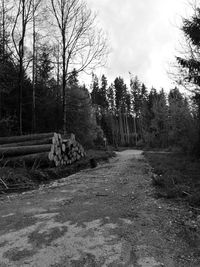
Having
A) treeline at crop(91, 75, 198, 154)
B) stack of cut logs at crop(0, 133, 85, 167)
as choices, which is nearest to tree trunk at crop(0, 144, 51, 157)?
stack of cut logs at crop(0, 133, 85, 167)

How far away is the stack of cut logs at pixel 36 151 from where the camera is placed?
1198 centimetres

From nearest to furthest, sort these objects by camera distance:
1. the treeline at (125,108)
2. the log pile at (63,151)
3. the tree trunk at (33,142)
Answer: the log pile at (63,151), the tree trunk at (33,142), the treeline at (125,108)

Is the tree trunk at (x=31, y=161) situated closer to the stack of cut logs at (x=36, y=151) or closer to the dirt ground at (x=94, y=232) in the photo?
the stack of cut logs at (x=36, y=151)

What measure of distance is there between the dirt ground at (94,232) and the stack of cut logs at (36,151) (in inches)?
179

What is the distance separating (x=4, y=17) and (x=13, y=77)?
4689mm

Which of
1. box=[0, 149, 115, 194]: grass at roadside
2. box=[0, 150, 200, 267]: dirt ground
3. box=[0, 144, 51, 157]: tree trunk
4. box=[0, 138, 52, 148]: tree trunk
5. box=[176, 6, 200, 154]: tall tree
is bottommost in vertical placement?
box=[0, 150, 200, 267]: dirt ground

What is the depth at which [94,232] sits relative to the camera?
459 cm

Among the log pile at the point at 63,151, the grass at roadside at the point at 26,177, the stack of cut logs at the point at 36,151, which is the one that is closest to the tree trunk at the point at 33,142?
the stack of cut logs at the point at 36,151

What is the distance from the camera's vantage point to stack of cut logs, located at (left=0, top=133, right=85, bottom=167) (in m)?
12.0

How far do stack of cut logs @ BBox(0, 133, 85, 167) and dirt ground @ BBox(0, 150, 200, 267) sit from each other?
4542mm

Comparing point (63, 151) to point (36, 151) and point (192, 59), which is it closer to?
point (36, 151)

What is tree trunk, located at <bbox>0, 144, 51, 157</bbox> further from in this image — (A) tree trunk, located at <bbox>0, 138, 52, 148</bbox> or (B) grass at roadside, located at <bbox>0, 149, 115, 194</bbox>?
(B) grass at roadside, located at <bbox>0, 149, 115, 194</bbox>

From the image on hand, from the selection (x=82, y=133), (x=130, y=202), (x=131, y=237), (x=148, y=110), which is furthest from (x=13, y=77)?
(x=148, y=110)

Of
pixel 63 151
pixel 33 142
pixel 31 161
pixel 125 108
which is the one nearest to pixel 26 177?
pixel 31 161
